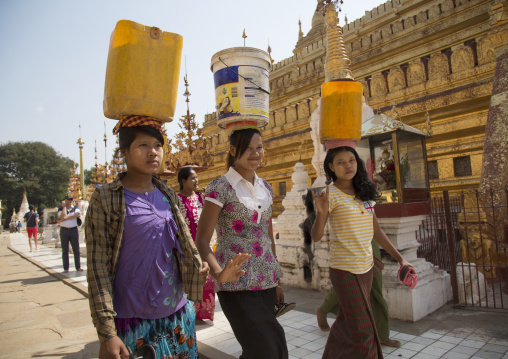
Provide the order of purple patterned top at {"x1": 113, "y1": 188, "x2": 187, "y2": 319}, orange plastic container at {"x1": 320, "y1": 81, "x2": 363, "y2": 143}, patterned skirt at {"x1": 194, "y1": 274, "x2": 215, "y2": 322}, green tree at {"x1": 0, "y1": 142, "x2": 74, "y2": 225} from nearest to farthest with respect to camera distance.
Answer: purple patterned top at {"x1": 113, "y1": 188, "x2": 187, "y2": 319} → orange plastic container at {"x1": 320, "y1": 81, "x2": 363, "y2": 143} → patterned skirt at {"x1": 194, "y1": 274, "x2": 215, "y2": 322} → green tree at {"x1": 0, "y1": 142, "x2": 74, "y2": 225}

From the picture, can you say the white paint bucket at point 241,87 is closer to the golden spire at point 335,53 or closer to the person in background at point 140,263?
the person in background at point 140,263

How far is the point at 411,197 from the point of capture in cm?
484

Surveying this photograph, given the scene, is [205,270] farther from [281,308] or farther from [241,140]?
[241,140]

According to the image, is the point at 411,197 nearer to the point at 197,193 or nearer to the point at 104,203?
the point at 197,193

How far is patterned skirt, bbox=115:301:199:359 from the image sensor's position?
1.74 meters

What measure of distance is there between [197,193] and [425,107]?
9548mm

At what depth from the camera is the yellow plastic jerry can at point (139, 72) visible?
6.49ft

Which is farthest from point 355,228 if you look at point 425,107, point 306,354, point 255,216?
point 425,107

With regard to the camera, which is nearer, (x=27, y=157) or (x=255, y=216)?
(x=255, y=216)

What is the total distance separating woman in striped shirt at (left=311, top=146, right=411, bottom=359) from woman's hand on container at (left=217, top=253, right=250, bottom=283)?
0.89 metres

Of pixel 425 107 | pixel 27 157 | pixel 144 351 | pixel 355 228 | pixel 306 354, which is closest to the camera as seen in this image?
pixel 144 351

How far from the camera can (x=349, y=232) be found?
98.2 inches

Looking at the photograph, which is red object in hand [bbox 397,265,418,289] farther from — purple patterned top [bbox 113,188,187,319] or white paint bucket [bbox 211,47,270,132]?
purple patterned top [bbox 113,188,187,319]

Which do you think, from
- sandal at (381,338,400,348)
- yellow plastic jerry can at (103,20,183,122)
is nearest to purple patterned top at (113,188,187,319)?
yellow plastic jerry can at (103,20,183,122)
